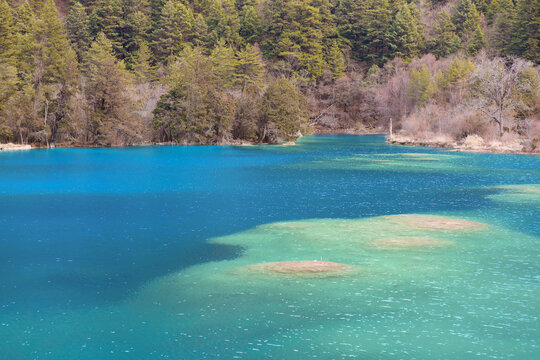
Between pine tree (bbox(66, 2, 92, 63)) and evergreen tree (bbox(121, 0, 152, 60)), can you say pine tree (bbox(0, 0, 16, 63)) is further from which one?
evergreen tree (bbox(121, 0, 152, 60))

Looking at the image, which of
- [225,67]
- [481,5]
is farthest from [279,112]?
[481,5]

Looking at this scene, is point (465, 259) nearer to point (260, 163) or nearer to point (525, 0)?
point (260, 163)

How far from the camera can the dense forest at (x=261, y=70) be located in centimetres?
7131

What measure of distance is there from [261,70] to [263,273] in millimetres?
87949

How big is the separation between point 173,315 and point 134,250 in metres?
6.27

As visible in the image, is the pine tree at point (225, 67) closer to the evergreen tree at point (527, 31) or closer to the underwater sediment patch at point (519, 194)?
the evergreen tree at point (527, 31)

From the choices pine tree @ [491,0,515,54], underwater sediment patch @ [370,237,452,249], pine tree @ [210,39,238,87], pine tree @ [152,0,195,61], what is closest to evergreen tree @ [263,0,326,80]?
pine tree @ [152,0,195,61]

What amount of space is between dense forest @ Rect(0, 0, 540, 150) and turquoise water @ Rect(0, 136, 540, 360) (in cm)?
4074

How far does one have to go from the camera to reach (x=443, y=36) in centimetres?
12206

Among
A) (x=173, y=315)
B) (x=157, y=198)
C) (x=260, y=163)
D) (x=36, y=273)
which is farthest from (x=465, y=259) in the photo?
(x=260, y=163)

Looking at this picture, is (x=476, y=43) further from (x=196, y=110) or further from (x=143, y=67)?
(x=196, y=110)

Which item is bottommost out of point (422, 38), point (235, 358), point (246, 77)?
point (235, 358)

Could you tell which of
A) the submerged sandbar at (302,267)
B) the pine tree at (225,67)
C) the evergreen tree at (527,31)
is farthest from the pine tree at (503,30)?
the submerged sandbar at (302,267)

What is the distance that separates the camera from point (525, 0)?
3947 inches
